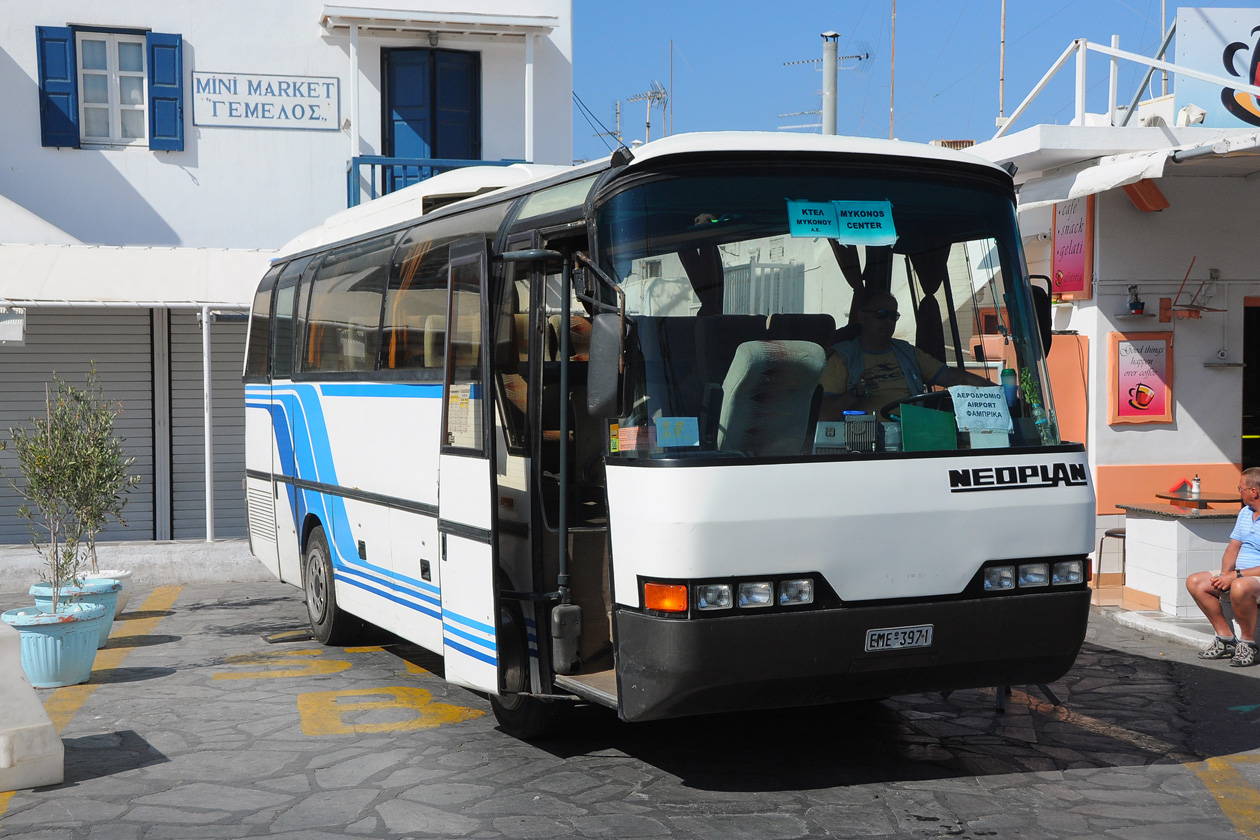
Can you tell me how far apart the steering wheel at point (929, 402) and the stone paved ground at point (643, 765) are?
1752 millimetres

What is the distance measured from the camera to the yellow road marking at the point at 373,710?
7352 mm

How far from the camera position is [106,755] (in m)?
6.77

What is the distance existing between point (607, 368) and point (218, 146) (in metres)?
13.7

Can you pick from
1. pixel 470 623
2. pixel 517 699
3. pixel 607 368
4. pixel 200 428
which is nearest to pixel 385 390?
pixel 470 623

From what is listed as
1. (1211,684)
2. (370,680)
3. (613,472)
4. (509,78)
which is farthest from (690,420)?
(509,78)

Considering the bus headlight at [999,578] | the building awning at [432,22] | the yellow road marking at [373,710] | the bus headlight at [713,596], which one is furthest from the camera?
the building awning at [432,22]

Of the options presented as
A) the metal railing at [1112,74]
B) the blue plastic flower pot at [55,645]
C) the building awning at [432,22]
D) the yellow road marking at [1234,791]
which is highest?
the building awning at [432,22]

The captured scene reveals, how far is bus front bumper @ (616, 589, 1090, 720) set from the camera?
525cm

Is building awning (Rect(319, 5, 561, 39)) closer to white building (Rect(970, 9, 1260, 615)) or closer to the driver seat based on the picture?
white building (Rect(970, 9, 1260, 615))

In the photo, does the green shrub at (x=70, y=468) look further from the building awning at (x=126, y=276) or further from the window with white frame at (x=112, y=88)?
the window with white frame at (x=112, y=88)

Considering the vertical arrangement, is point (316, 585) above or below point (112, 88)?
below

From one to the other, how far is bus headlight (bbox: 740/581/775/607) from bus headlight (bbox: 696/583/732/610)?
0.23 feet

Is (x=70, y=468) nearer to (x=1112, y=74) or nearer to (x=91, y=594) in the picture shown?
(x=91, y=594)

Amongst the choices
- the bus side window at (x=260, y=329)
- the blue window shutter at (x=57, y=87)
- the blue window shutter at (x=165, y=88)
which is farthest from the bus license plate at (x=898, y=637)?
the blue window shutter at (x=57, y=87)
